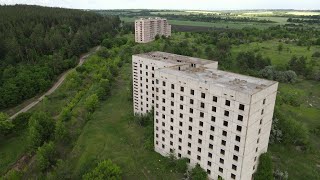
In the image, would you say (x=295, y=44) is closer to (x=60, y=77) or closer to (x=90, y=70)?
(x=90, y=70)

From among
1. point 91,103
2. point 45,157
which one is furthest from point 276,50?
point 45,157

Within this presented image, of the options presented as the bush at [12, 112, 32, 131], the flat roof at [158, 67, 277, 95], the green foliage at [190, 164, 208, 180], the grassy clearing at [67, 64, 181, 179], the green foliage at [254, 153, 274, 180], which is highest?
the flat roof at [158, 67, 277, 95]

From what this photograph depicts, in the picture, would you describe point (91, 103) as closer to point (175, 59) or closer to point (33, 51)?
point (175, 59)

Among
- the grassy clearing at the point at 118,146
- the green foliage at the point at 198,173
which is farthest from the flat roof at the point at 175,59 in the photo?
the green foliage at the point at 198,173

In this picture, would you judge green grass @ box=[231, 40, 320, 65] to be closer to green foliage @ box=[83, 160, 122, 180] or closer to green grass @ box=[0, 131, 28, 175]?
green foliage @ box=[83, 160, 122, 180]

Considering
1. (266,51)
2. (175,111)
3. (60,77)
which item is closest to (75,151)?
(175,111)

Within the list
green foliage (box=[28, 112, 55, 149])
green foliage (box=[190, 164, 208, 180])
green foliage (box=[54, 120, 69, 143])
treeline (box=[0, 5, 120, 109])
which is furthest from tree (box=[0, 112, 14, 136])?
green foliage (box=[190, 164, 208, 180])

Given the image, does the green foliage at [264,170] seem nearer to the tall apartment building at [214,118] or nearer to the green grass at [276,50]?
the tall apartment building at [214,118]
